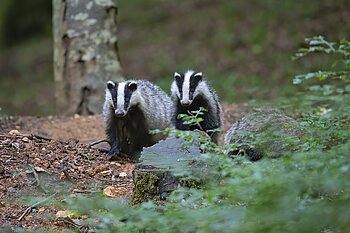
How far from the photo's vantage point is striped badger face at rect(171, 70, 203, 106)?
304 inches

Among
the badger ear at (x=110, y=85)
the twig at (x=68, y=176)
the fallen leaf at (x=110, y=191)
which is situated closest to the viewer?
the fallen leaf at (x=110, y=191)

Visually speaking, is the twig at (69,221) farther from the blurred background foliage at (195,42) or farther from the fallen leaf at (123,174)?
the blurred background foliage at (195,42)

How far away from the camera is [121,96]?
7648mm

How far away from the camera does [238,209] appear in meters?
3.83

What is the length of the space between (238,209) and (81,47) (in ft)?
23.0

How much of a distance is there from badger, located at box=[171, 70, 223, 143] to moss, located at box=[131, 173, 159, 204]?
2.20 meters

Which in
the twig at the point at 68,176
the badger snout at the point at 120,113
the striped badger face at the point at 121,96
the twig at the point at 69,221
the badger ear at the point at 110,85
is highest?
the badger ear at the point at 110,85

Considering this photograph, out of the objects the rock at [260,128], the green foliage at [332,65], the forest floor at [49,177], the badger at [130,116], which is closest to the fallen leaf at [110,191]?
the forest floor at [49,177]

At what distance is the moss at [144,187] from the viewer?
5.56m

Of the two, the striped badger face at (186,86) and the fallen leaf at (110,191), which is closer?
the fallen leaf at (110,191)

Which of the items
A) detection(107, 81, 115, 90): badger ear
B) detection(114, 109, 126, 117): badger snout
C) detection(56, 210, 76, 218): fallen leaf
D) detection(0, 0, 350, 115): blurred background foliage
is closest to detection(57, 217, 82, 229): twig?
detection(56, 210, 76, 218): fallen leaf

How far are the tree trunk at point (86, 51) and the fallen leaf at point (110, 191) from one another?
4474 millimetres

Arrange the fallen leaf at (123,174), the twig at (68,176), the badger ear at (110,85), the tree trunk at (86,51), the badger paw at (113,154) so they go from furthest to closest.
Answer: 1. the tree trunk at (86,51)
2. the badger ear at (110,85)
3. the badger paw at (113,154)
4. the fallen leaf at (123,174)
5. the twig at (68,176)

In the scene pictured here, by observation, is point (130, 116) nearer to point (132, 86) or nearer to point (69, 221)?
point (132, 86)
